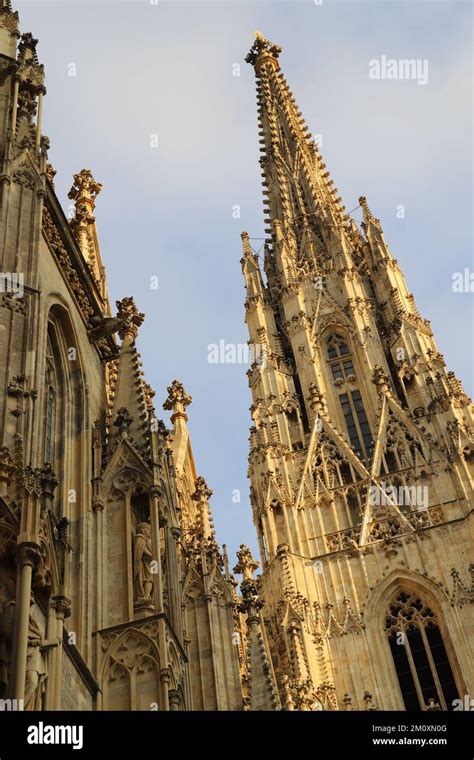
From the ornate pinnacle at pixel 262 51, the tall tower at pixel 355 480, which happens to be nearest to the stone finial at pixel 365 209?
the tall tower at pixel 355 480

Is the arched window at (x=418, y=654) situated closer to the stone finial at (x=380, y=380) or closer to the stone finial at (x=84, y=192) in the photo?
the stone finial at (x=380, y=380)

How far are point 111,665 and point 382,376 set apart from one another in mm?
27557

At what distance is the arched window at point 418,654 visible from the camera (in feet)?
107

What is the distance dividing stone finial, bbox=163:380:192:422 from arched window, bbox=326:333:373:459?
31.7ft

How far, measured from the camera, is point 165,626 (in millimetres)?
15875

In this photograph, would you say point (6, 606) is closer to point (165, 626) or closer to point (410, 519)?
point (165, 626)

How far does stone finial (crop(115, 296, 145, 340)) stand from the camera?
22312 mm

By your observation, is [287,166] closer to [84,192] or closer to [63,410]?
[84,192]

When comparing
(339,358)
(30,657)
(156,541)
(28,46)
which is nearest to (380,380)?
(339,358)

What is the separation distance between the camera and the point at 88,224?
27.3 metres

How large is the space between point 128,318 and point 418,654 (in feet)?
53.9

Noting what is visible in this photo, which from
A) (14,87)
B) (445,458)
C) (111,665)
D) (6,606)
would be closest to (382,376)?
(445,458)

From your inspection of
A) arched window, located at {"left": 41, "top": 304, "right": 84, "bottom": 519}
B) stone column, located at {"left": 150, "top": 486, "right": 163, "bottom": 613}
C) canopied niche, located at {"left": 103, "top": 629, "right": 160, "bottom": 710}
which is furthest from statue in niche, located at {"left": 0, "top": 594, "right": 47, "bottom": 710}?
arched window, located at {"left": 41, "top": 304, "right": 84, "bottom": 519}
